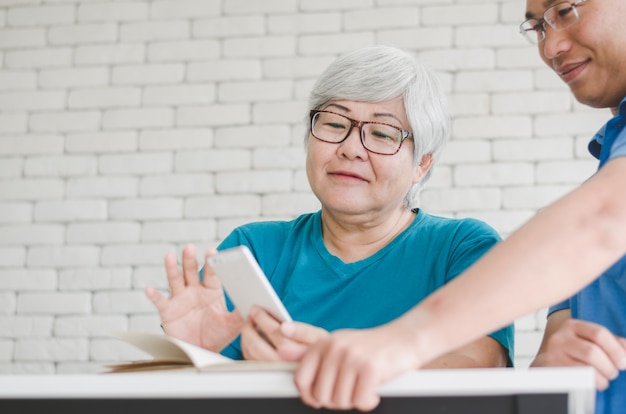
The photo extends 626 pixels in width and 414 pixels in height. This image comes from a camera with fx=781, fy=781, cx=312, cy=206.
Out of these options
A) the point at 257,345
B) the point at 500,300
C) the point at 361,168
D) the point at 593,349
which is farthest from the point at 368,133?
the point at 500,300

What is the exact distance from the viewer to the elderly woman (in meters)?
1.59

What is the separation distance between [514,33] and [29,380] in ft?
7.86

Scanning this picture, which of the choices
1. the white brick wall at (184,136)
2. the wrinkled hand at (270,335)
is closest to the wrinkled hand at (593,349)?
the wrinkled hand at (270,335)

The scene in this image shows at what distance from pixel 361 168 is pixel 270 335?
640 mm

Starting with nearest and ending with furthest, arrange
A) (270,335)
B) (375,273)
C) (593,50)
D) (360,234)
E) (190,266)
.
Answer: (270,335) < (593,50) < (190,266) < (375,273) < (360,234)

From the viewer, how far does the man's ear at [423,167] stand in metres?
1.78

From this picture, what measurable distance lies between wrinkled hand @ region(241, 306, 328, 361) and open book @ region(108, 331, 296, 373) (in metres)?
0.09

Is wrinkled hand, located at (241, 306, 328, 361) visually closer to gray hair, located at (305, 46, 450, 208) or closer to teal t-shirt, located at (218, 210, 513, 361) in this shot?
teal t-shirt, located at (218, 210, 513, 361)

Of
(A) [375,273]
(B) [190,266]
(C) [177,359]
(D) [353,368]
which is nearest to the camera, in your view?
(D) [353,368]

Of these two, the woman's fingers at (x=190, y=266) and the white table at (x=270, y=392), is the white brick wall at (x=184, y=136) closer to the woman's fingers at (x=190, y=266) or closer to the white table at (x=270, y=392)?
the woman's fingers at (x=190, y=266)

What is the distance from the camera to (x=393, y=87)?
1656 mm

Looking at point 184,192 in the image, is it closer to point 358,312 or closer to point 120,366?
point 358,312

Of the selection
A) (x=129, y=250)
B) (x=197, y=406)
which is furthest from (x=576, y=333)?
(x=129, y=250)

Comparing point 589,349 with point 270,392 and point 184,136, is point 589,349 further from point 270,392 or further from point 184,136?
point 184,136
